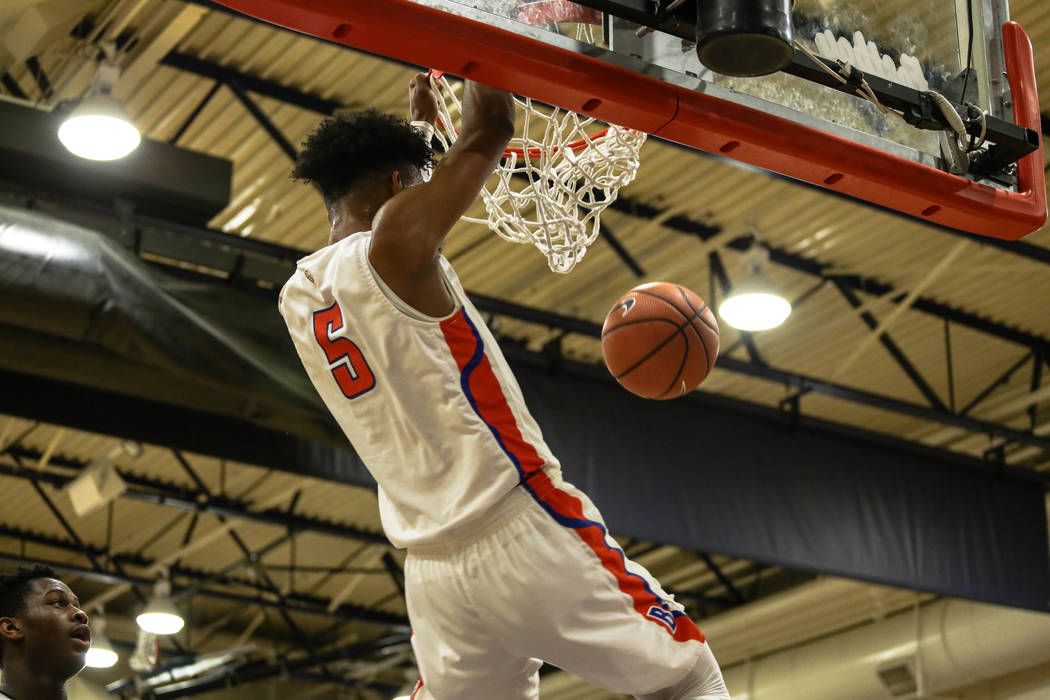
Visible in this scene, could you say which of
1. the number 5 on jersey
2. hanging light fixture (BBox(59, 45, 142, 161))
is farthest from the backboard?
hanging light fixture (BBox(59, 45, 142, 161))

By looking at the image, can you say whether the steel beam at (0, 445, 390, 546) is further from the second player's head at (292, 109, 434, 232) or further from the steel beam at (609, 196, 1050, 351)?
the second player's head at (292, 109, 434, 232)

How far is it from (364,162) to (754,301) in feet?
18.3

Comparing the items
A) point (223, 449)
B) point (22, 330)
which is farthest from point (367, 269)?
point (223, 449)

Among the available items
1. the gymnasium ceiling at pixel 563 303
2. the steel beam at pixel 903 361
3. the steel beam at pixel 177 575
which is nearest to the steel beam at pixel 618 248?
the gymnasium ceiling at pixel 563 303

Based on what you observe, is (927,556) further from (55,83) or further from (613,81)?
(613,81)

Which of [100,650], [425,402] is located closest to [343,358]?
[425,402]

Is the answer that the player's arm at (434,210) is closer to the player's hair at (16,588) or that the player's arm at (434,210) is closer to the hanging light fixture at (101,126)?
the player's hair at (16,588)

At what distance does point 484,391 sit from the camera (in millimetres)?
3158

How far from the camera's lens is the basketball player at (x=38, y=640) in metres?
4.23

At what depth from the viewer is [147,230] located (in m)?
8.12

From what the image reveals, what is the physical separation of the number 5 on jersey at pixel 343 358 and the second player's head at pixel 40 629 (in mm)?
1596

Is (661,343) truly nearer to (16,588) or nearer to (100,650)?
(16,588)

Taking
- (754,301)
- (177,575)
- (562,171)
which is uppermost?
(177,575)

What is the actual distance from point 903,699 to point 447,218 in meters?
10.6
